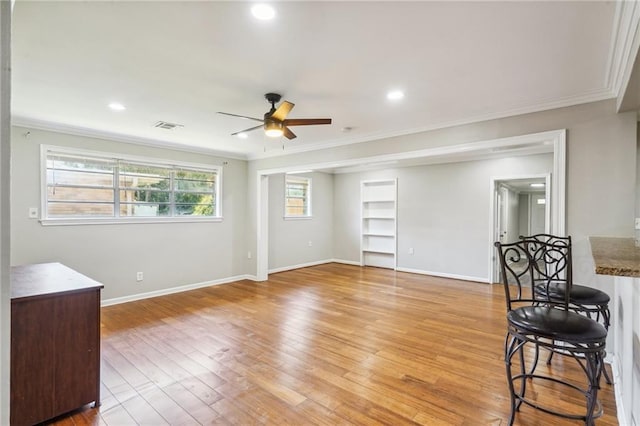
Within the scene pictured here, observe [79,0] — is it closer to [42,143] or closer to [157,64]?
[157,64]

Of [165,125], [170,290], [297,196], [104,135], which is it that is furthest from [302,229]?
[104,135]

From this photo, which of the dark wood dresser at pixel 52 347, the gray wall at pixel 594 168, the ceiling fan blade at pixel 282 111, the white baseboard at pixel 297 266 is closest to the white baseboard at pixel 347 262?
the white baseboard at pixel 297 266

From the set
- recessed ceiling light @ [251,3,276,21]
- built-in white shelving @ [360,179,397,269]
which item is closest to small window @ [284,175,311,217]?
built-in white shelving @ [360,179,397,269]

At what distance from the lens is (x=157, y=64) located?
2506mm

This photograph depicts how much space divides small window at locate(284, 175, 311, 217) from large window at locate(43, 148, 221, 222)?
1.83 m

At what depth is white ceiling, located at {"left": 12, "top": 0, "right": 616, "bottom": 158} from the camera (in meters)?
1.86

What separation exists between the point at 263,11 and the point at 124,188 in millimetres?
4115

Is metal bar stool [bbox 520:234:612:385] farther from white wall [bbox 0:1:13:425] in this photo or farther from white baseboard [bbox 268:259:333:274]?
white baseboard [bbox 268:259:333:274]

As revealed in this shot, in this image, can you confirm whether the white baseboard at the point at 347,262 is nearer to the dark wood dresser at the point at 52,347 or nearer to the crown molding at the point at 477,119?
the crown molding at the point at 477,119

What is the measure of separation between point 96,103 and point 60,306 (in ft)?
7.36

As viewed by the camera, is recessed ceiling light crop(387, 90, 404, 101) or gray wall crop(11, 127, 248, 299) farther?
gray wall crop(11, 127, 248, 299)

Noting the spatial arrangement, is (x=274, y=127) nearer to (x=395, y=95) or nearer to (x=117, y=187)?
(x=395, y=95)

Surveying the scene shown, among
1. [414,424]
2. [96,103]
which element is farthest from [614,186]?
[96,103]

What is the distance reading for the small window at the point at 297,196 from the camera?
7.43 meters
